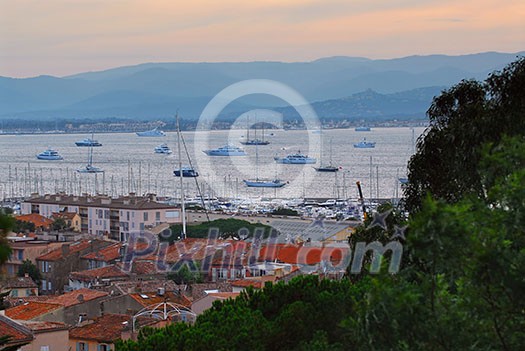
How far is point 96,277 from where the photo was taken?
86.6ft

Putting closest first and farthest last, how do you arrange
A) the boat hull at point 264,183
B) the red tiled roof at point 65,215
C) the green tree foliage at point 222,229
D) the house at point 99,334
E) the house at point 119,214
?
the house at point 99,334 < the green tree foliage at point 222,229 < the house at point 119,214 < the red tiled roof at point 65,215 < the boat hull at point 264,183

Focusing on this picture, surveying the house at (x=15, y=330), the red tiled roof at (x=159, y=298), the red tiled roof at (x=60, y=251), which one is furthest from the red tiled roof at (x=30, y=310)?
the red tiled roof at (x=60, y=251)

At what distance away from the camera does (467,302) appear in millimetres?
5605

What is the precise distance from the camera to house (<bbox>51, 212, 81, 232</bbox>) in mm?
46844

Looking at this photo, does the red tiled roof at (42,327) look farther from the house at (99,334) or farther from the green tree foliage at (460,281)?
the green tree foliage at (460,281)

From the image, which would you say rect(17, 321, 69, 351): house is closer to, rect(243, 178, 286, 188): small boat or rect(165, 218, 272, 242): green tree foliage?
rect(165, 218, 272, 242): green tree foliage

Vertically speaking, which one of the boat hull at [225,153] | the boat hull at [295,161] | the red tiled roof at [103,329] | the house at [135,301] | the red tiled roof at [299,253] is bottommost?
the boat hull at [295,161]

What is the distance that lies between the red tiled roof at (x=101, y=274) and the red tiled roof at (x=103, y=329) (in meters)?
7.89

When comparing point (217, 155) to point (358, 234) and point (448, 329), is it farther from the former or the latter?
point (448, 329)

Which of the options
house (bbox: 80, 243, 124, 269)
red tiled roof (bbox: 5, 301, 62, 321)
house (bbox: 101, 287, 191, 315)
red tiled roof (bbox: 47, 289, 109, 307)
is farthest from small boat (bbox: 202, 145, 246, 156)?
red tiled roof (bbox: 5, 301, 62, 321)

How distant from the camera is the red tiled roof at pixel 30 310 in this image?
18681 mm

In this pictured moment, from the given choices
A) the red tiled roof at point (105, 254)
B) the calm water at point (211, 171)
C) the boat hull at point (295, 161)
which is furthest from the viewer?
the boat hull at point (295, 161)

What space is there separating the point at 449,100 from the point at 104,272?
1645cm

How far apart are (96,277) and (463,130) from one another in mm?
16980
